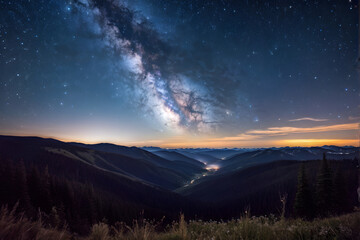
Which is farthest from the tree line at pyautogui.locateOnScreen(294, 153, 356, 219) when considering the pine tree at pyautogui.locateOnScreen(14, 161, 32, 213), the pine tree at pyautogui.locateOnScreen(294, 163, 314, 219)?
the pine tree at pyautogui.locateOnScreen(14, 161, 32, 213)

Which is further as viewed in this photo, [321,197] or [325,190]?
[325,190]

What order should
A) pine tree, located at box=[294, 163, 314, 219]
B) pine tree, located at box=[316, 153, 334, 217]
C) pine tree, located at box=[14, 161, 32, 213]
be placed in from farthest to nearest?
1. pine tree, located at box=[14, 161, 32, 213]
2. pine tree, located at box=[316, 153, 334, 217]
3. pine tree, located at box=[294, 163, 314, 219]

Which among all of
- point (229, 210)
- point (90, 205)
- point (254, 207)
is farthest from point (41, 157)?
point (254, 207)

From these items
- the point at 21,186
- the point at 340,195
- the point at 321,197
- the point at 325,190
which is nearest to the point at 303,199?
the point at 321,197

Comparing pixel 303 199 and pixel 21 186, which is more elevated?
pixel 303 199

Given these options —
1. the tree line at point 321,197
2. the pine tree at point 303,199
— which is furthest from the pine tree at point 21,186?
the tree line at point 321,197

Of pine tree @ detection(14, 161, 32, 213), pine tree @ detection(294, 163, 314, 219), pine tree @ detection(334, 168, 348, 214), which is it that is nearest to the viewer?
pine tree @ detection(294, 163, 314, 219)

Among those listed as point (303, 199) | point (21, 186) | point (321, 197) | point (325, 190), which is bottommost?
point (21, 186)

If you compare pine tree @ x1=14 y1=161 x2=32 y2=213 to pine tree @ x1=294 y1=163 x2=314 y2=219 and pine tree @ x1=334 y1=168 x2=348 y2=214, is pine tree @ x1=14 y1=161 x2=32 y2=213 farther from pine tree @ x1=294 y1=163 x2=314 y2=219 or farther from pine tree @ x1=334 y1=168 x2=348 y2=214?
pine tree @ x1=334 y1=168 x2=348 y2=214

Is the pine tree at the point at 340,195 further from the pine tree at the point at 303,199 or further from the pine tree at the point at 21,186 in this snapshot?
the pine tree at the point at 21,186

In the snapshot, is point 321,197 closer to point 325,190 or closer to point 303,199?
point 325,190

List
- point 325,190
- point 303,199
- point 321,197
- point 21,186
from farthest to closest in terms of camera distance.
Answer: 1. point 21,186
2. point 325,190
3. point 321,197
4. point 303,199

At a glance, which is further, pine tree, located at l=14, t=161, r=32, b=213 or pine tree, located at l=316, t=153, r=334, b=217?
pine tree, located at l=14, t=161, r=32, b=213

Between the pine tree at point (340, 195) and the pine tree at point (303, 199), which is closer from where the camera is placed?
the pine tree at point (303, 199)
